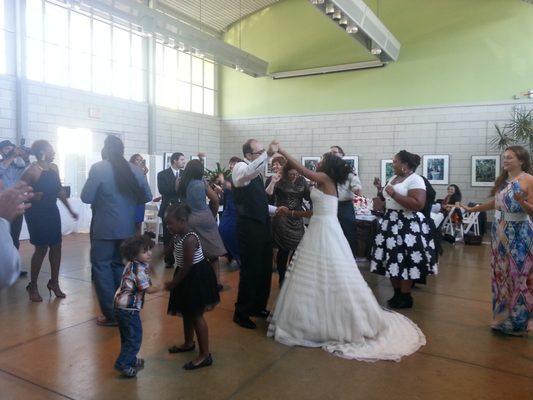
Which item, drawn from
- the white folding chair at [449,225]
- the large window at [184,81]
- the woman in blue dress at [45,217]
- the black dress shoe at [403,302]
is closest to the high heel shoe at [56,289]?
the woman in blue dress at [45,217]

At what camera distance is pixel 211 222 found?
437 cm

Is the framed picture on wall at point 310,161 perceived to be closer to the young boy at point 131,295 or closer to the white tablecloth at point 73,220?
Answer: the white tablecloth at point 73,220

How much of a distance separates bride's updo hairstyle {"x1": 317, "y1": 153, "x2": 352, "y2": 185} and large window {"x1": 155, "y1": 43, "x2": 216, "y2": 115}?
9597mm

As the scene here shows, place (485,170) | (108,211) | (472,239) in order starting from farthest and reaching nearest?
(485,170), (472,239), (108,211)

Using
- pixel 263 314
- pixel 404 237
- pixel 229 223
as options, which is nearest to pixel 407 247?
pixel 404 237

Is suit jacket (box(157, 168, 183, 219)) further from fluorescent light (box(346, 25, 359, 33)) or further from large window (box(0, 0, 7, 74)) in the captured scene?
fluorescent light (box(346, 25, 359, 33))

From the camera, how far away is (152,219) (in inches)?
332

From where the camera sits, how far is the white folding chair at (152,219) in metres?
8.16

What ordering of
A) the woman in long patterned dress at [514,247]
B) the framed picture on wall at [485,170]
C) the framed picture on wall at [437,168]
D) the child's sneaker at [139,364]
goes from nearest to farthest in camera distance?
the child's sneaker at [139,364], the woman in long patterned dress at [514,247], the framed picture on wall at [485,170], the framed picture on wall at [437,168]

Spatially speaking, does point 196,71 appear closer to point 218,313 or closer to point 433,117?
point 433,117

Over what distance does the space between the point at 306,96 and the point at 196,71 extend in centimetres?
355

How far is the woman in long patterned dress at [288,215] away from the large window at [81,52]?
711cm

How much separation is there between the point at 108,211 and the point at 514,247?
10.7 feet

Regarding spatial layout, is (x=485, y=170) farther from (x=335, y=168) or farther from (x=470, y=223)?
(x=335, y=168)
